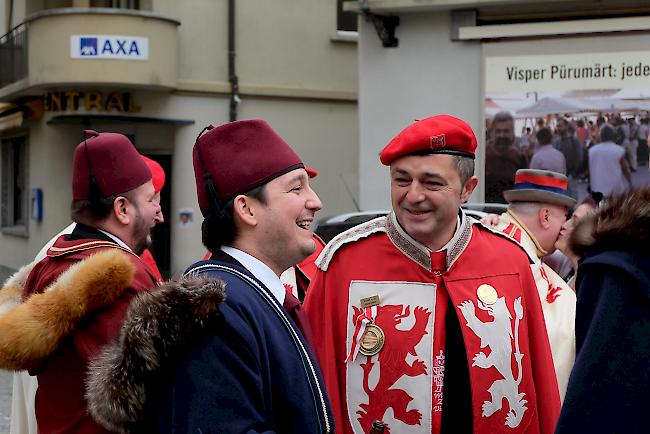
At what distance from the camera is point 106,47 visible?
1708 centimetres

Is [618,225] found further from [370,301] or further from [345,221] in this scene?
[345,221]

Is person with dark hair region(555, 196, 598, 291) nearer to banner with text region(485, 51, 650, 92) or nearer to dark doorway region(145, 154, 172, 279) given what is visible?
banner with text region(485, 51, 650, 92)

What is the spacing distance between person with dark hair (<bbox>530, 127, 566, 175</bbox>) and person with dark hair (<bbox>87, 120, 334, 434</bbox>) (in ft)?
36.9

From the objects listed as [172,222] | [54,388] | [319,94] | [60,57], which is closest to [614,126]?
[319,94]

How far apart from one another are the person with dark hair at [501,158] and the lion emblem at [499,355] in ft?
34.2

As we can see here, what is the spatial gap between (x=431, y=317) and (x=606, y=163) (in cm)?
1043

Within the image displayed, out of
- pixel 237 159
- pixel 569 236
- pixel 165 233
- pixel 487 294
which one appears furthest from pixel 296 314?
pixel 165 233

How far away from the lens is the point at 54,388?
308 centimetres

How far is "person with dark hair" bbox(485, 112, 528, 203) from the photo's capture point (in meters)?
13.6

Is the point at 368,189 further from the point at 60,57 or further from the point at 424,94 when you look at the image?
the point at 60,57

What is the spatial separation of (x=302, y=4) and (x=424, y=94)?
18.9 feet

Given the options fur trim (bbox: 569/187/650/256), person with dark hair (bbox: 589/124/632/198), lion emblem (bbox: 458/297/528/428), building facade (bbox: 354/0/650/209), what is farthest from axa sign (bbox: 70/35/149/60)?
fur trim (bbox: 569/187/650/256)

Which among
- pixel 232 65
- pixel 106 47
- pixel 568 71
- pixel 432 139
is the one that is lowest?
pixel 432 139

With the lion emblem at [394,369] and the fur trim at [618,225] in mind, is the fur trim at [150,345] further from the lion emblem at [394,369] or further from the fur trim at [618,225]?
the lion emblem at [394,369]
